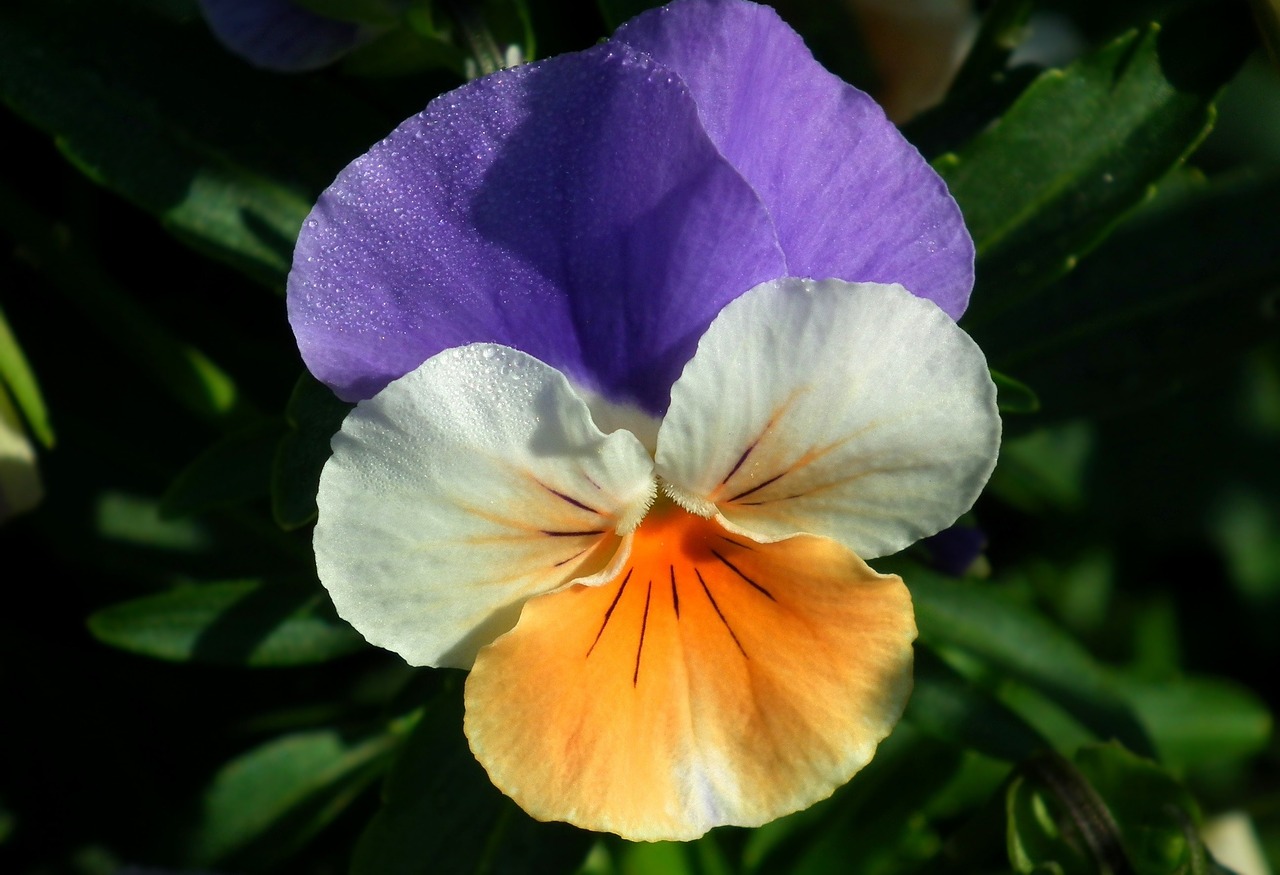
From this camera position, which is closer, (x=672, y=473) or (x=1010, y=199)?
(x=672, y=473)

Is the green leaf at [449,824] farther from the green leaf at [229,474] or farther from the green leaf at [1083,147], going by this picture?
the green leaf at [1083,147]

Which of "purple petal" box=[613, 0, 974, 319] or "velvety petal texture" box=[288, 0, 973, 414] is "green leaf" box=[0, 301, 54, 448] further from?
"purple petal" box=[613, 0, 974, 319]

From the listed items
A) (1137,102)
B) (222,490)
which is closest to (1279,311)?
(1137,102)

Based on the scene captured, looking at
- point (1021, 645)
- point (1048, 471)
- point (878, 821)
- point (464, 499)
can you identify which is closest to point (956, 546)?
point (1021, 645)

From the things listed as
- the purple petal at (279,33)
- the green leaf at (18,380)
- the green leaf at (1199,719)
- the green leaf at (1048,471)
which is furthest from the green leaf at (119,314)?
the green leaf at (1199,719)

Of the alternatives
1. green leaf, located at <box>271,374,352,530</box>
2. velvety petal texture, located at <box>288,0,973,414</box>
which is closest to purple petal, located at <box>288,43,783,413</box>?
velvety petal texture, located at <box>288,0,973,414</box>

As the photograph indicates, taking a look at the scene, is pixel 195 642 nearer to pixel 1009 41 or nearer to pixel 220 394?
pixel 220 394
